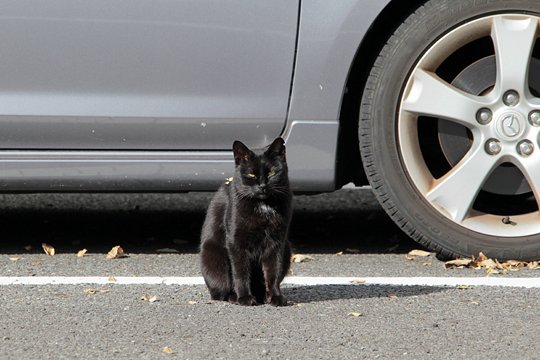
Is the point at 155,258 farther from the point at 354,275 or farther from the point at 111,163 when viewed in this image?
the point at 354,275

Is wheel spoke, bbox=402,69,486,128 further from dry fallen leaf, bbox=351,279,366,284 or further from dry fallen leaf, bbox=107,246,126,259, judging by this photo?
dry fallen leaf, bbox=107,246,126,259

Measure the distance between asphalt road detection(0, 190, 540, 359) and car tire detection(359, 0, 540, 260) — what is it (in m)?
0.21

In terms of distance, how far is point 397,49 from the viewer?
537 cm

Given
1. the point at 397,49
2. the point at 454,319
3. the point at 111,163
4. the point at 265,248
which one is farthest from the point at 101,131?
the point at 454,319

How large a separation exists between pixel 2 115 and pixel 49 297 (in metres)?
0.91

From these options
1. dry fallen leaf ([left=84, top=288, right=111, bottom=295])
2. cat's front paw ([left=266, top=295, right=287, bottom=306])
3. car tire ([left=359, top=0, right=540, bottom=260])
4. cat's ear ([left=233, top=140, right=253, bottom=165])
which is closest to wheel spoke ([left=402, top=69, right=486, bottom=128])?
car tire ([left=359, top=0, right=540, bottom=260])

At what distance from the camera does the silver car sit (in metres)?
5.25

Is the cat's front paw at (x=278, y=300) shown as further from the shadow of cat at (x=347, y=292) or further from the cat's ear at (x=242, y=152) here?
the cat's ear at (x=242, y=152)

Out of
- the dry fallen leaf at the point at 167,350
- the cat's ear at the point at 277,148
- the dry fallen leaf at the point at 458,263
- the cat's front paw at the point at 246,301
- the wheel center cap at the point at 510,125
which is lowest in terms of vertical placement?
the cat's front paw at the point at 246,301

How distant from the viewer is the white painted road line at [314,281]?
5.11 m

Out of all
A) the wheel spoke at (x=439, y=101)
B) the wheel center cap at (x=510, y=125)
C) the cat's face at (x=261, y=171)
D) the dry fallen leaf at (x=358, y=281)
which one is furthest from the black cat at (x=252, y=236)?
the wheel center cap at (x=510, y=125)

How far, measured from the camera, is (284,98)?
5340mm

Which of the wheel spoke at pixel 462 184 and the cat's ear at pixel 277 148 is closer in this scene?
the cat's ear at pixel 277 148

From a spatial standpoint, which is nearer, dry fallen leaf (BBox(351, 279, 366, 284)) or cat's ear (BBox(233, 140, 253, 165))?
cat's ear (BBox(233, 140, 253, 165))
